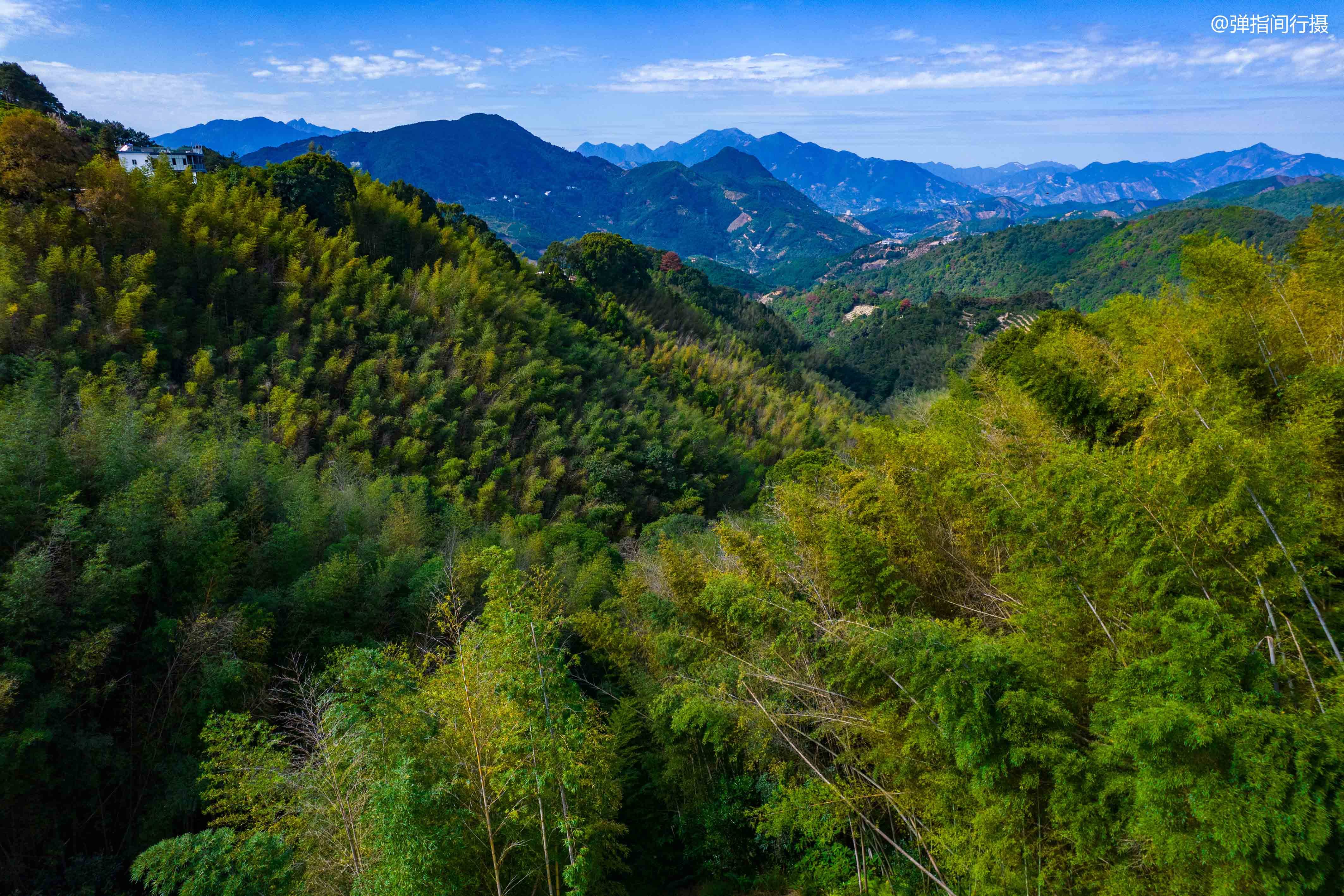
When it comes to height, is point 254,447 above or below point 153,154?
below

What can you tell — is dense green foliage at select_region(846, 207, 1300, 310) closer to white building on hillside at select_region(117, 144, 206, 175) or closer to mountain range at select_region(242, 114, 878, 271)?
mountain range at select_region(242, 114, 878, 271)

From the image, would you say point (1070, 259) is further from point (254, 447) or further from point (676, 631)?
point (254, 447)

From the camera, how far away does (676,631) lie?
7.44 metres

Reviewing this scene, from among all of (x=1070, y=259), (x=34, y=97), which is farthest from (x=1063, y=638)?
(x=1070, y=259)

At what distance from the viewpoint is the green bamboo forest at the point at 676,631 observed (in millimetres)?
3842

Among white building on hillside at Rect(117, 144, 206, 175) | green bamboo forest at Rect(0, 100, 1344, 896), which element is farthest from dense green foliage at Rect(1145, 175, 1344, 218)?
white building on hillside at Rect(117, 144, 206, 175)

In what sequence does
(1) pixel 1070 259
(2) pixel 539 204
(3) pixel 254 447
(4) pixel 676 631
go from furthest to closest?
(2) pixel 539 204
(1) pixel 1070 259
(3) pixel 254 447
(4) pixel 676 631

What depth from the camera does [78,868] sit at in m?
5.28

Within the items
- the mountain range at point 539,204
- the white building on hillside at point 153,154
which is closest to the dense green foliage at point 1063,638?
the white building on hillside at point 153,154

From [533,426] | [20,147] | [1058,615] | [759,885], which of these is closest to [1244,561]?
[1058,615]

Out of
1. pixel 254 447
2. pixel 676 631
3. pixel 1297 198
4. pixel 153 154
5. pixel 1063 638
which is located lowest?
pixel 676 631

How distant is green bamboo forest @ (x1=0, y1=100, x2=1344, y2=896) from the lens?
3.84 metres

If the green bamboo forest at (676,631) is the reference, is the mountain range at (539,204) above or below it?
above

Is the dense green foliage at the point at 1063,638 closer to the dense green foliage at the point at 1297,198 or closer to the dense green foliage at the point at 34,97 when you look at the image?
the dense green foliage at the point at 34,97
